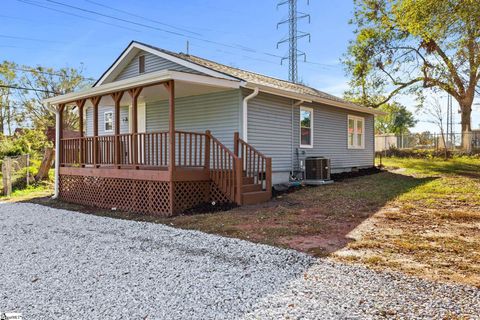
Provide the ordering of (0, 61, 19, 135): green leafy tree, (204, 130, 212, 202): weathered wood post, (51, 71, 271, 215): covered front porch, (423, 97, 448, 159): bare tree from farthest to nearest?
(0, 61, 19, 135): green leafy tree
(423, 97, 448, 159): bare tree
(204, 130, 212, 202): weathered wood post
(51, 71, 271, 215): covered front porch

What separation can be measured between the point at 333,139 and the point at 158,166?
25.1ft

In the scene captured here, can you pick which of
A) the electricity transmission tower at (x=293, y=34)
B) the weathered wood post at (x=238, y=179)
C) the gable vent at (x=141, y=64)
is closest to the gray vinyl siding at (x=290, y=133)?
the weathered wood post at (x=238, y=179)

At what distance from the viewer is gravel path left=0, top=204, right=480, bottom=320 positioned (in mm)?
2957

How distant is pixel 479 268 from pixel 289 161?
7702mm

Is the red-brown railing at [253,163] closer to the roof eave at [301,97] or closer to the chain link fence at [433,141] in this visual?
the roof eave at [301,97]

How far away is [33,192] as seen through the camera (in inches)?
496

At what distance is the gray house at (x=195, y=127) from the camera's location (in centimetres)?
832

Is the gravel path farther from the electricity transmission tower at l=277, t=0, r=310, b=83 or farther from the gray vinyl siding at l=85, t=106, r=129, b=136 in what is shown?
the electricity transmission tower at l=277, t=0, r=310, b=83

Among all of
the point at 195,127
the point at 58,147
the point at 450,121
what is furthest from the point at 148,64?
the point at 450,121

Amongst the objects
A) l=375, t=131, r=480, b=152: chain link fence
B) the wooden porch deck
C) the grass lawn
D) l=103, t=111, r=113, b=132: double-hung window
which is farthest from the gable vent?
l=375, t=131, r=480, b=152: chain link fence

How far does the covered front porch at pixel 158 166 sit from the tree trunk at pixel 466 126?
16.8m

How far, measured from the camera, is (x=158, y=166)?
8.35 metres

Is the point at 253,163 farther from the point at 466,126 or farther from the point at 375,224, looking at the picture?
the point at 466,126

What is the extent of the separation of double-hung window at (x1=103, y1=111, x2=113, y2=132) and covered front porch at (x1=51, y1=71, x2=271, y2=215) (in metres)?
2.65
